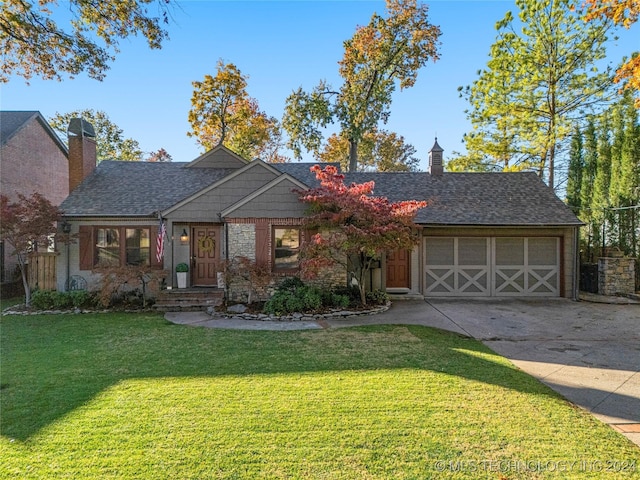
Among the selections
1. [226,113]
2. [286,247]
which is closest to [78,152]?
[286,247]

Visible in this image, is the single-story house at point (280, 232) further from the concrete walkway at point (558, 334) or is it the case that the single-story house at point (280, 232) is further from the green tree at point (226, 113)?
the green tree at point (226, 113)

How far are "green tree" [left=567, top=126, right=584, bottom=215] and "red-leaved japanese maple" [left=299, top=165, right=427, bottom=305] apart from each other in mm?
10608

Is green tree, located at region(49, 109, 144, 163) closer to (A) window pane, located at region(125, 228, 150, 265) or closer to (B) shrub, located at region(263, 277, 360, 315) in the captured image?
(A) window pane, located at region(125, 228, 150, 265)

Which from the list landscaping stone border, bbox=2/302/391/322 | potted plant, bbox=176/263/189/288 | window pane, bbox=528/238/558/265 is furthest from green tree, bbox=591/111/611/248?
potted plant, bbox=176/263/189/288

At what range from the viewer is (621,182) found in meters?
13.6

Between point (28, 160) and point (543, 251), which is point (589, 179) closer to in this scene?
point (543, 251)

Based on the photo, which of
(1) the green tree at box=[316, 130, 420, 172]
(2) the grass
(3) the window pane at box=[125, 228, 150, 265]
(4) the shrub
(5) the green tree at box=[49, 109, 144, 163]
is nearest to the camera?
(2) the grass

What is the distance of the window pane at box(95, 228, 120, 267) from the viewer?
1186 cm

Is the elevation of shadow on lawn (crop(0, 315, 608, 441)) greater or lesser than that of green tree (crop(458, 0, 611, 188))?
lesser

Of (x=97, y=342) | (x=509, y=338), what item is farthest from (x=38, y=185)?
(x=509, y=338)

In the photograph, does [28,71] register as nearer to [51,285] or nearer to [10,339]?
[10,339]

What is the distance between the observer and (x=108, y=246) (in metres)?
11.9

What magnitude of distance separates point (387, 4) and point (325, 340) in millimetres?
21518

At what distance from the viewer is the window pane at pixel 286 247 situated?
1069 centimetres
